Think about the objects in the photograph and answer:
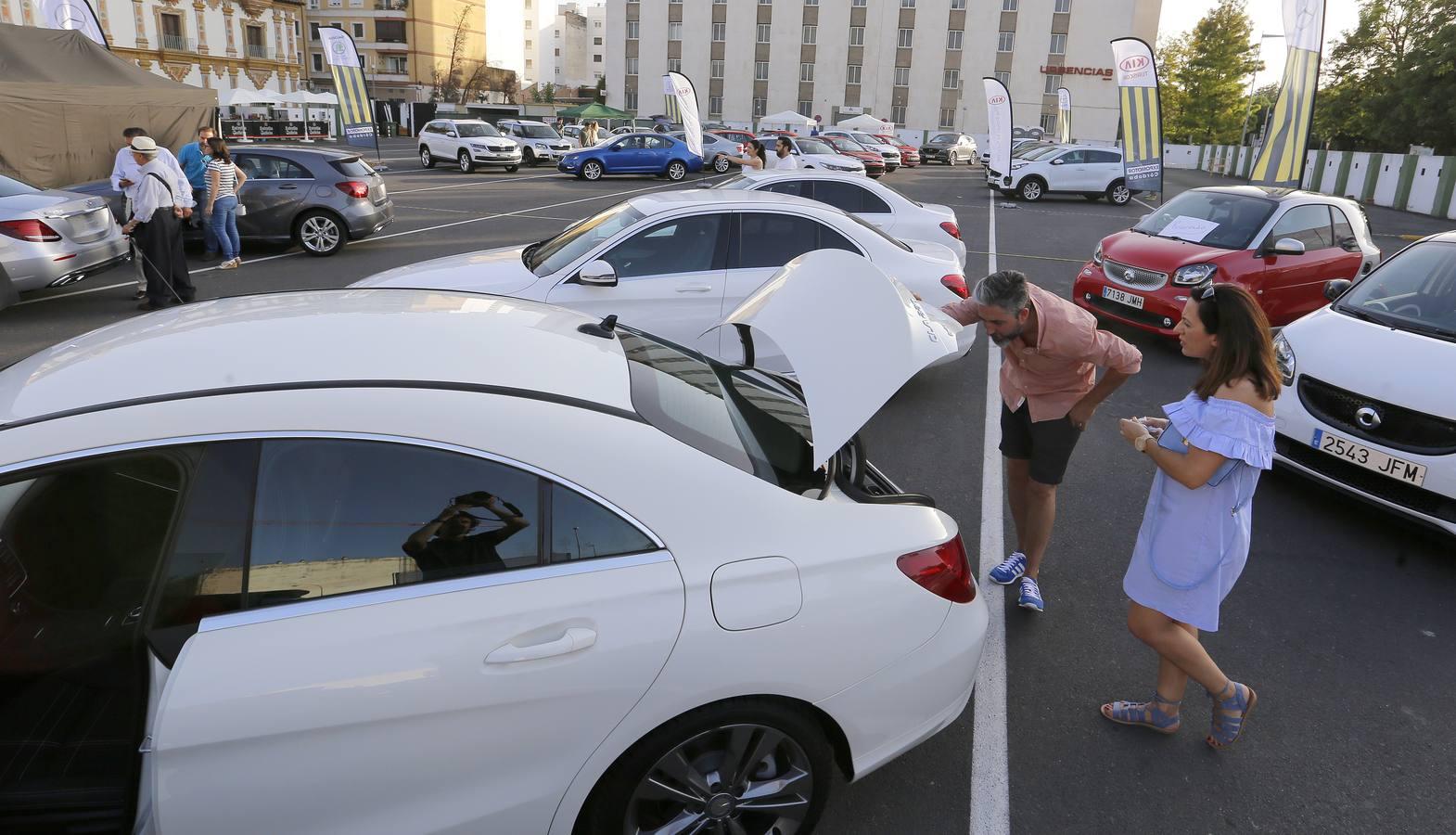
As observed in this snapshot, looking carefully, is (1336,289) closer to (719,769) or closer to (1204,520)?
(1204,520)

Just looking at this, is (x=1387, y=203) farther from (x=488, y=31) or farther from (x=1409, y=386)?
(x=488, y=31)

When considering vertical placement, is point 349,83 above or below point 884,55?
below

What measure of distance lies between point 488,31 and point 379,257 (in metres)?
88.1

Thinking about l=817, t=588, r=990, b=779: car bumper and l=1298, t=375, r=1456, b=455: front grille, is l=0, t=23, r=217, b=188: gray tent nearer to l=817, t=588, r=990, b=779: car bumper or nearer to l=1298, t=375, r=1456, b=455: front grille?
l=817, t=588, r=990, b=779: car bumper

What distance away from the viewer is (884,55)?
7125 centimetres

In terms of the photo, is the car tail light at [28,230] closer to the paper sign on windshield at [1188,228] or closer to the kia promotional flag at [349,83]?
the paper sign on windshield at [1188,228]

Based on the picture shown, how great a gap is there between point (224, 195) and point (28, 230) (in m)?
2.64

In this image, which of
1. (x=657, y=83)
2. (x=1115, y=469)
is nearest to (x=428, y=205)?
(x=1115, y=469)

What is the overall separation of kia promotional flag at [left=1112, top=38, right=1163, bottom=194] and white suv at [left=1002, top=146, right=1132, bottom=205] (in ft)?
30.7

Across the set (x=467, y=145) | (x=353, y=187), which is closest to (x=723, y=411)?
(x=353, y=187)

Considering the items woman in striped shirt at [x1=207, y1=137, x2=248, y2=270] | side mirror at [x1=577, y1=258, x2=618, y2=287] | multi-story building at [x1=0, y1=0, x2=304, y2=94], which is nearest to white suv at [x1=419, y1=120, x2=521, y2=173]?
woman in striped shirt at [x1=207, y1=137, x2=248, y2=270]

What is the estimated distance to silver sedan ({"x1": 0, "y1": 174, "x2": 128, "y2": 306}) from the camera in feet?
26.7

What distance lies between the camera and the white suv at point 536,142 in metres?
29.5

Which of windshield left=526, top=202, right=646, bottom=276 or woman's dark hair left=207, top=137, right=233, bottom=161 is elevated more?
woman's dark hair left=207, top=137, right=233, bottom=161
